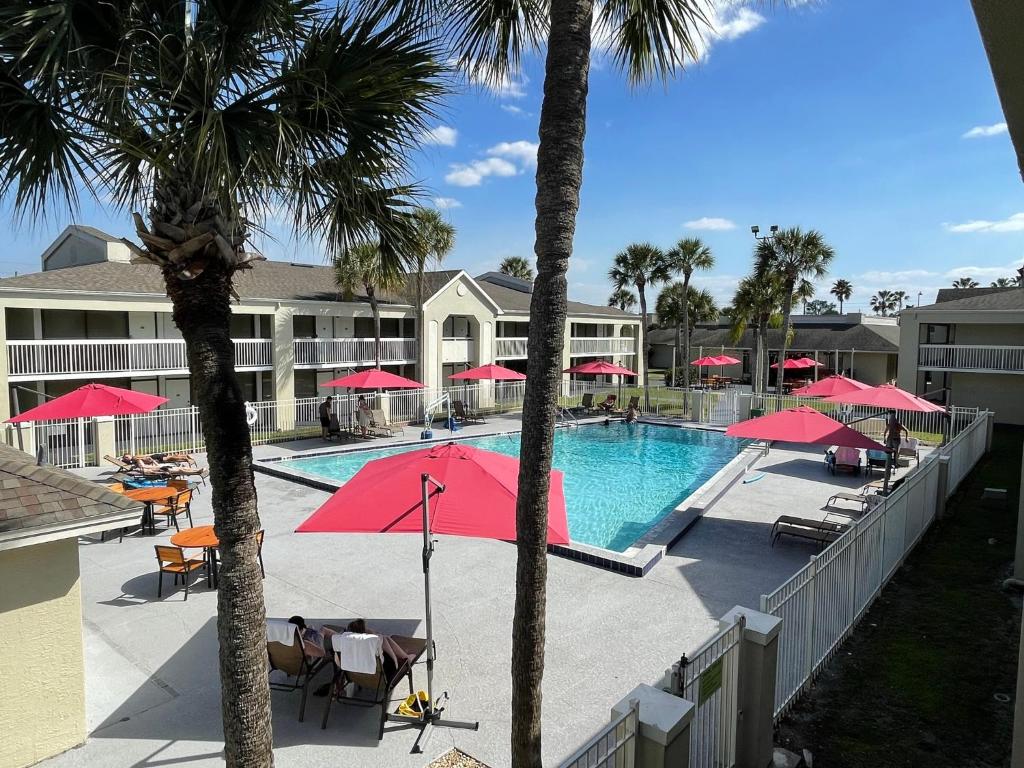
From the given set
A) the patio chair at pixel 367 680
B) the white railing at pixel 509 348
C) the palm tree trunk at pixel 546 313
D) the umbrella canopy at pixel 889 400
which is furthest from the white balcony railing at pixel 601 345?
the palm tree trunk at pixel 546 313

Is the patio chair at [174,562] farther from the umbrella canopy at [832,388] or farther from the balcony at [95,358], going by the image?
the umbrella canopy at [832,388]

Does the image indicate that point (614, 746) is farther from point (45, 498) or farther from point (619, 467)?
point (619, 467)

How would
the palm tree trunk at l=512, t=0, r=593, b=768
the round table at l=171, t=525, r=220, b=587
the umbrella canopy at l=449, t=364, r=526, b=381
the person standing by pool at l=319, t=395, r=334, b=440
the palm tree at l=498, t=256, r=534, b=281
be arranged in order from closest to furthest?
the palm tree trunk at l=512, t=0, r=593, b=768, the round table at l=171, t=525, r=220, b=587, the person standing by pool at l=319, t=395, r=334, b=440, the umbrella canopy at l=449, t=364, r=526, b=381, the palm tree at l=498, t=256, r=534, b=281

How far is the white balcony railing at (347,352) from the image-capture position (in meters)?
26.7

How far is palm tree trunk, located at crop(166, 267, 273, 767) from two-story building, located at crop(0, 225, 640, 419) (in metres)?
14.6

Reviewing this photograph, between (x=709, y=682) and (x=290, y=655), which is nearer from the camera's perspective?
(x=709, y=682)

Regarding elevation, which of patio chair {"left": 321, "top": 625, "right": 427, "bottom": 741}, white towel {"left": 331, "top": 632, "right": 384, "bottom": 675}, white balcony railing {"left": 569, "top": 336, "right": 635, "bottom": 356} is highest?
white balcony railing {"left": 569, "top": 336, "right": 635, "bottom": 356}

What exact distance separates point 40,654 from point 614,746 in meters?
5.24

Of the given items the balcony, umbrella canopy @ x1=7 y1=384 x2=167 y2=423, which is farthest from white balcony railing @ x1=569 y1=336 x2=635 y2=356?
umbrella canopy @ x1=7 y1=384 x2=167 y2=423

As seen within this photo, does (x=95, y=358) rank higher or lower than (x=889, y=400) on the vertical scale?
higher

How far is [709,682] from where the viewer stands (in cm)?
477

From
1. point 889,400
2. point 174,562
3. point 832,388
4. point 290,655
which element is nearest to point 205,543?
point 174,562

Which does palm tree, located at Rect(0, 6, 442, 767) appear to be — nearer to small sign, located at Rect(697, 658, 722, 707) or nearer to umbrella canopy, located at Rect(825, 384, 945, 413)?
small sign, located at Rect(697, 658, 722, 707)

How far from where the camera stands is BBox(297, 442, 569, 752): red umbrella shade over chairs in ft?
21.0
